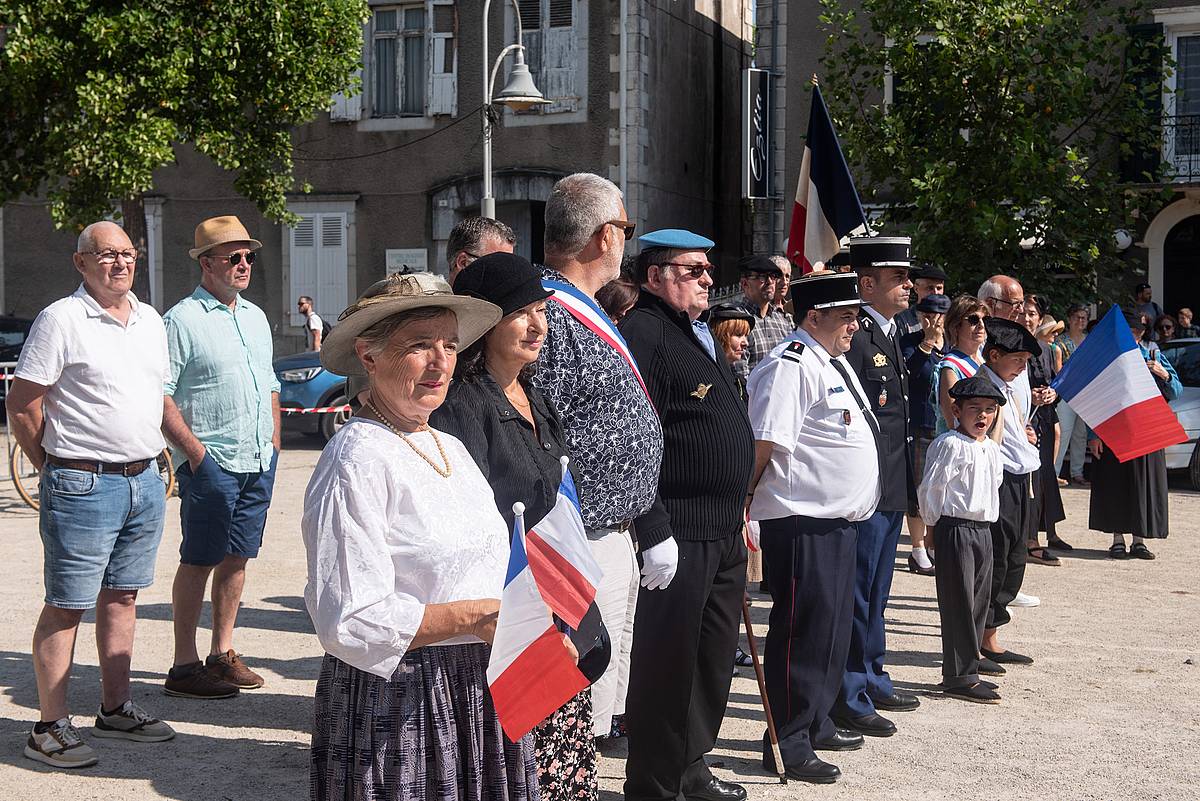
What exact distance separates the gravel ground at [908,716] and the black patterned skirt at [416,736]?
2.23 metres

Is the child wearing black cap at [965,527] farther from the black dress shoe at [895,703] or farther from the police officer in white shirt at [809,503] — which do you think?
the police officer in white shirt at [809,503]

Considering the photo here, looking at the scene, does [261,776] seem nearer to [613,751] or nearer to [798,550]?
[613,751]

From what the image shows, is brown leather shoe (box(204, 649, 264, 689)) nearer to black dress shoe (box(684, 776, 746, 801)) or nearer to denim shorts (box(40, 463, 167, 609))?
denim shorts (box(40, 463, 167, 609))

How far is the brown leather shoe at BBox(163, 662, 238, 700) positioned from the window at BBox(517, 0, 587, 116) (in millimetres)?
16349

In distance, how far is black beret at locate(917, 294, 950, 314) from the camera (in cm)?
892

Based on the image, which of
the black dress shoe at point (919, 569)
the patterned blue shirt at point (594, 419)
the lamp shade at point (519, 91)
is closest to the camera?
the patterned blue shirt at point (594, 419)

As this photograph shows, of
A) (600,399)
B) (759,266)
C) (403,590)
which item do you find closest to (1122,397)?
(759,266)

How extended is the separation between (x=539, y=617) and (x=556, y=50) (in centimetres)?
1957

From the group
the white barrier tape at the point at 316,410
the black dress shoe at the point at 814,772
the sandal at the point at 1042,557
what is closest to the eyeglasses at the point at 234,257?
the black dress shoe at the point at 814,772

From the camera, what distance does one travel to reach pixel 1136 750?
19.0 feet

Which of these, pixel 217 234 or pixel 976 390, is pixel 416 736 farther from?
pixel 976 390

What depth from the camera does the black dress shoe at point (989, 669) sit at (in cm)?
702

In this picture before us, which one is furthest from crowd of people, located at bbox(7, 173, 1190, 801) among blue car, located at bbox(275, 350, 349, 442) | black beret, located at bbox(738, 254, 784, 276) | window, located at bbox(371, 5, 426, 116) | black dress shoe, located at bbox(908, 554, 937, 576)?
window, located at bbox(371, 5, 426, 116)

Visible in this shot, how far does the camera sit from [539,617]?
3121mm
